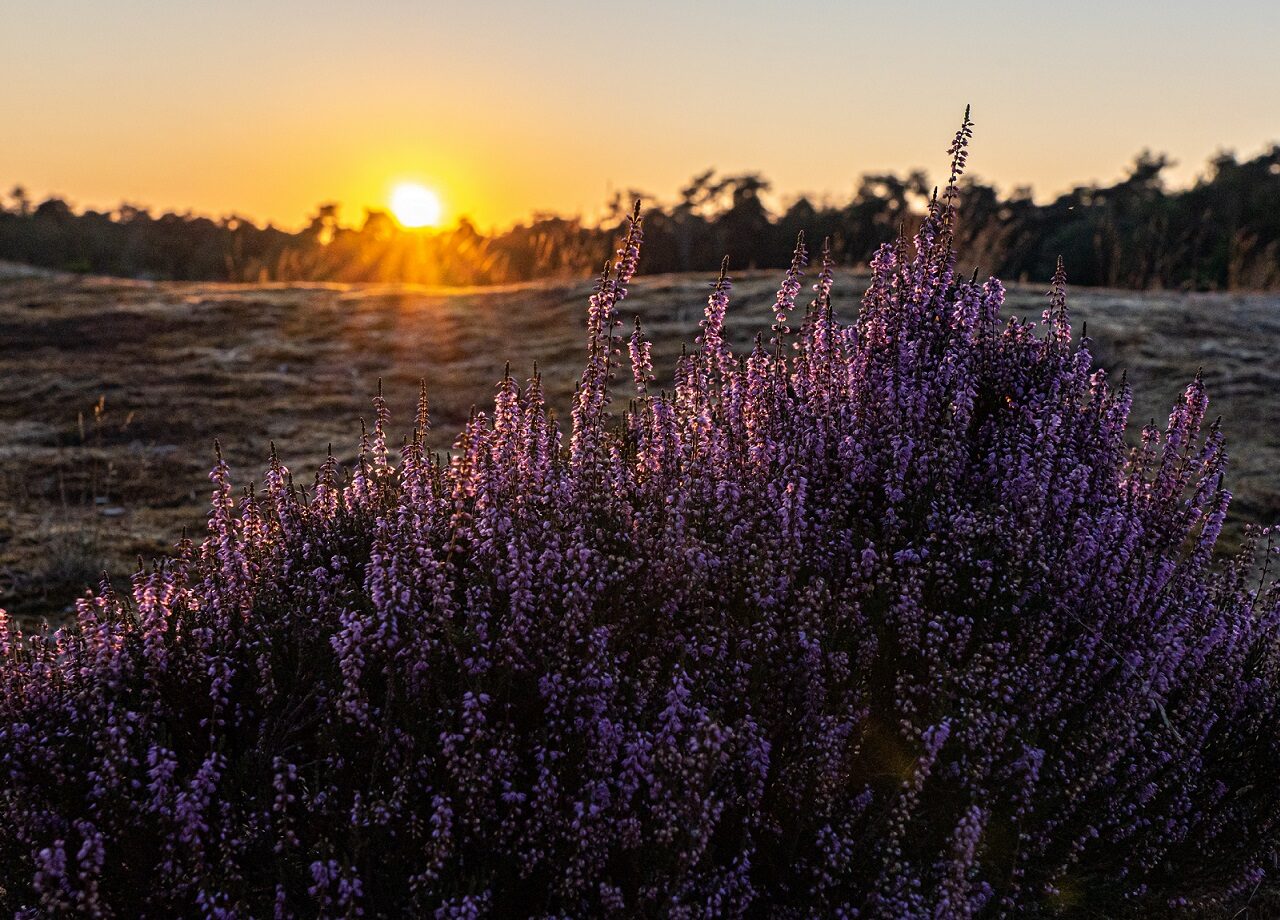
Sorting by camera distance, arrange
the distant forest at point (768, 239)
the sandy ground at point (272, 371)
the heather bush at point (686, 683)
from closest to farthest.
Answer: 1. the heather bush at point (686, 683)
2. the sandy ground at point (272, 371)
3. the distant forest at point (768, 239)

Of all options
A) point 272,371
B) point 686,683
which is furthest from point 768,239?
point 686,683

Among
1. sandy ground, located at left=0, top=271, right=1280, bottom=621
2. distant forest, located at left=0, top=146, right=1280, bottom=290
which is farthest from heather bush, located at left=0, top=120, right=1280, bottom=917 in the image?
distant forest, located at left=0, top=146, right=1280, bottom=290

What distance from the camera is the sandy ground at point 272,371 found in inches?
247

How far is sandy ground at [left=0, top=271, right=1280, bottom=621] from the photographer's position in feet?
20.6

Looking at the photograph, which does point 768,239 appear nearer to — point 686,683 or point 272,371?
point 272,371

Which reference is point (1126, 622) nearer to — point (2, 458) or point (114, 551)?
point (114, 551)

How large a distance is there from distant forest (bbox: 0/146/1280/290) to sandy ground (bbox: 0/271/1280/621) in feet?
15.0

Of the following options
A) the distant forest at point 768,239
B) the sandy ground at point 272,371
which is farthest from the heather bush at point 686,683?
the distant forest at point 768,239

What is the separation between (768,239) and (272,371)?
16142mm

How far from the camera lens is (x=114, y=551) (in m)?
5.64

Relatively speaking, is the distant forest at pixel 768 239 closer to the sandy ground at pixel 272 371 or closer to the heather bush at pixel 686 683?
Result: the sandy ground at pixel 272 371

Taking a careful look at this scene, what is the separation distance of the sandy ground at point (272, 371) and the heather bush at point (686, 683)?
311 centimetres

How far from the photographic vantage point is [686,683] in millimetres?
2303

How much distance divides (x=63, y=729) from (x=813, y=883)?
1685 millimetres
